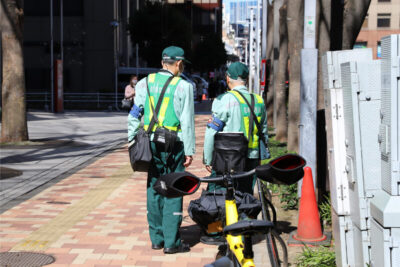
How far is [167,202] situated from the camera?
6422 millimetres

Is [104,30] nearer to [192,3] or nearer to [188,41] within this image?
[188,41]

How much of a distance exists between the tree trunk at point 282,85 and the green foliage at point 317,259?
11694 millimetres

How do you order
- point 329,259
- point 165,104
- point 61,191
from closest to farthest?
point 329,259 < point 165,104 < point 61,191

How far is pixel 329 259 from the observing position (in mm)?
5797

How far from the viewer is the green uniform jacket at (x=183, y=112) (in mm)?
6308

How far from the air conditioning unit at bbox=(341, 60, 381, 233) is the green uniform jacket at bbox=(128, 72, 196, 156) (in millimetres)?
1968

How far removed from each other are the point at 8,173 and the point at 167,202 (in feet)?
20.8

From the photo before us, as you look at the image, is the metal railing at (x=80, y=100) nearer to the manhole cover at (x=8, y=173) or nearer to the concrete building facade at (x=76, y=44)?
the concrete building facade at (x=76, y=44)

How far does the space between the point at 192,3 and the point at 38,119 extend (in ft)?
299

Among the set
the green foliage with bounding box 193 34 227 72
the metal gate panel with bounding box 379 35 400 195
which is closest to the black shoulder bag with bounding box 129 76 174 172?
the metal gate panel with bounding box 379 35 400 195

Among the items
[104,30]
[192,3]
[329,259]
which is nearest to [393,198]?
[329,259]

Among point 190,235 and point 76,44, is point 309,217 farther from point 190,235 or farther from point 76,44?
point 76,44

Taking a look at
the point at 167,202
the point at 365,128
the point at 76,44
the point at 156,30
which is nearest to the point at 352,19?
the point at 167,202

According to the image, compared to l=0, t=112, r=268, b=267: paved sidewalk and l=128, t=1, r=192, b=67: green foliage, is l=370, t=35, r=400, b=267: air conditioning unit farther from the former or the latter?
l=128, t=1, r=192, b=67: green foliage
